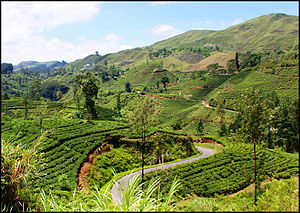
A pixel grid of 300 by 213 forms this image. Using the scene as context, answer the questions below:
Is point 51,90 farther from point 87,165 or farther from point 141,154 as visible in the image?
point 87,165

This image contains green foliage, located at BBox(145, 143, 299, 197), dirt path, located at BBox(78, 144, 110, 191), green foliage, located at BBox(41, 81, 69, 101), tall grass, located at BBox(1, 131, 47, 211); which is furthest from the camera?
green foliage, located at BBox(41, 81, 69, 101)

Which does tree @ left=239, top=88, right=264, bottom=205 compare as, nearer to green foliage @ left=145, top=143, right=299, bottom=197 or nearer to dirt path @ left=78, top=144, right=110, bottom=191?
green foliage @ left=145, top=143, right=299, bottom=197

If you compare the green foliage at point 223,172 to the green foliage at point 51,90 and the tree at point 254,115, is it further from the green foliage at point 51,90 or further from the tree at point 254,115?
the green foliage at point 51,90

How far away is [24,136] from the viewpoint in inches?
854

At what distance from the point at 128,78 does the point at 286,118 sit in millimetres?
94201

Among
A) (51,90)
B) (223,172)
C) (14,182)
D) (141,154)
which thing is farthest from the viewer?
(51,90)

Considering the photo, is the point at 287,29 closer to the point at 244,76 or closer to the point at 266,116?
the point at 244,76

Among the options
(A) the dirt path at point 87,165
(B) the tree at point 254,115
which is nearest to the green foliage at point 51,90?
(A) the dirt path at point 87,165

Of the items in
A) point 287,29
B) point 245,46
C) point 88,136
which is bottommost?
point 88,136

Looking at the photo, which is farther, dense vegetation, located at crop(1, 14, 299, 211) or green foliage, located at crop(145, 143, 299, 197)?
green foliage, located at crop(145, 143, 299, 197)

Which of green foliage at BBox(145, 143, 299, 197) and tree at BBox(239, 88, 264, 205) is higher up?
tree at BBox(239, 88, 264, 205)

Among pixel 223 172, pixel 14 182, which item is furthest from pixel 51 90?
pixel 14 182

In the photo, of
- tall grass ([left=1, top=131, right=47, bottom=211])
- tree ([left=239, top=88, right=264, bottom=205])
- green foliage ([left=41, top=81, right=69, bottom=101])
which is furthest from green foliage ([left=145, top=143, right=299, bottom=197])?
green foliage ([left=41, top=81, right=69, bottom=101])

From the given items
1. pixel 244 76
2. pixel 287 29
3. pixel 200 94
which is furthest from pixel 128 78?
A: pixel 287 29
